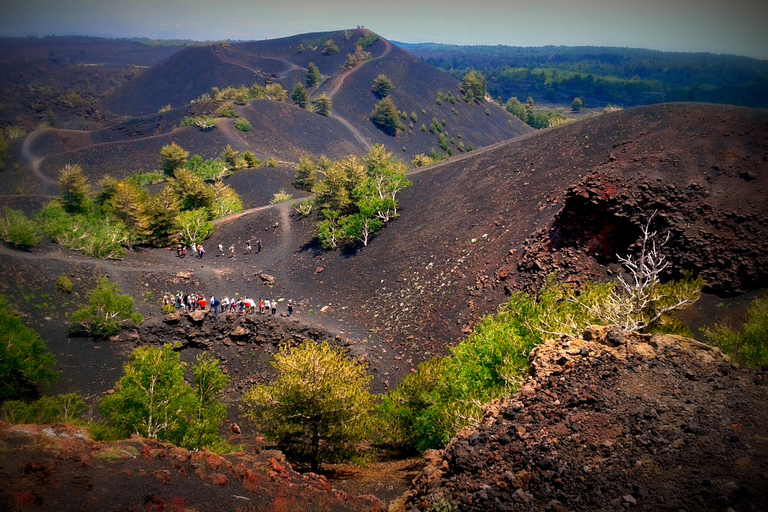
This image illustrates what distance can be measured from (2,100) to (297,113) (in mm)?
57512

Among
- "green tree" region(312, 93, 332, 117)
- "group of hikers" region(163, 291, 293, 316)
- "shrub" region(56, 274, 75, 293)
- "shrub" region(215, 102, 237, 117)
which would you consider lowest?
"group of hikers" region(163, 291, 293, 316)

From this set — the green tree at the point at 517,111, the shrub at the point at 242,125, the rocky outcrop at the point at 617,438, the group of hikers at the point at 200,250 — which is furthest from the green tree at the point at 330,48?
the rocky outcrop at the point at 617,438

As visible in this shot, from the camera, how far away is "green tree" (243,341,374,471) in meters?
12.3

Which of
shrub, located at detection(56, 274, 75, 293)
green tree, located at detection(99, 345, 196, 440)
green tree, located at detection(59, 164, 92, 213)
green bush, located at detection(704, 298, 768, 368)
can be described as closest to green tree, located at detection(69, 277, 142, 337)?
shrub, located at detection(56, 274, 75, 293)

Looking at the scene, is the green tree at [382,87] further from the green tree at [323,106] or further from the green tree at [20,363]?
the green tree at [20,363]

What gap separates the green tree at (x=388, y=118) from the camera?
77812 millimetres

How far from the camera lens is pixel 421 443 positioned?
13.4m

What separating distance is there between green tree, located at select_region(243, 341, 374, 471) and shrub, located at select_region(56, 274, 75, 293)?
53.9ft

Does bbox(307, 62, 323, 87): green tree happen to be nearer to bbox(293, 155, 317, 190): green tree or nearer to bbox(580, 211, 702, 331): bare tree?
bbox(293, 155, 317, 190): green tree

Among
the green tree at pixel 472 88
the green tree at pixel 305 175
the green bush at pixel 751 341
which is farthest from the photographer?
the green tree at pixel 472 88

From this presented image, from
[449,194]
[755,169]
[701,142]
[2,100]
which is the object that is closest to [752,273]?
[755,169]

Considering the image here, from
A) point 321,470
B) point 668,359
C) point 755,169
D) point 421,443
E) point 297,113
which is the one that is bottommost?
point 321,470

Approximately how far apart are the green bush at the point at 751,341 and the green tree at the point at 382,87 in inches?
3255

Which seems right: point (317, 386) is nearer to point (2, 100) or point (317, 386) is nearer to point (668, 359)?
point (668, 359)
